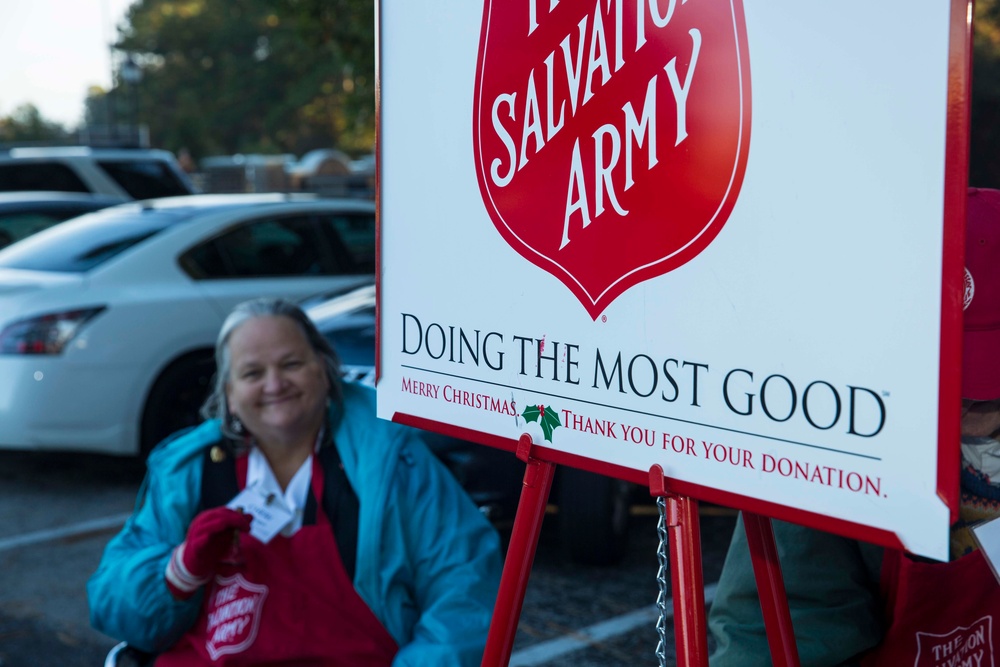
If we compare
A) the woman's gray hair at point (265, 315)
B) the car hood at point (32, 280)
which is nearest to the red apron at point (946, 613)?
the woman's gray hair at point (265, 315)

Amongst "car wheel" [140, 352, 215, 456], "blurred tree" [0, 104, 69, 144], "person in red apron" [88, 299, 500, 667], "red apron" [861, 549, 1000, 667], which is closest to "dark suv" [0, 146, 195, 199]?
"car wheel" [140, 352, 215, 456]

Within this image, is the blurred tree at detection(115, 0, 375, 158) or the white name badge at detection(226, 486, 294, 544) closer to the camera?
the white name badge at detection(226, 486, 294, 544)

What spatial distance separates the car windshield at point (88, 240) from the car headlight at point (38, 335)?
0.41 metres

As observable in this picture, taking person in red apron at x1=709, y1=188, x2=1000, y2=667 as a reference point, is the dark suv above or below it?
above

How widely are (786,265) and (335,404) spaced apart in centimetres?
167

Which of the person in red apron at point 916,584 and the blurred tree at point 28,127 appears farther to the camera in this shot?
the blurred tree at point 28,127

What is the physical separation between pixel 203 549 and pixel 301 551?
9.9 inches

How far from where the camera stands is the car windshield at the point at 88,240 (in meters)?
5.82

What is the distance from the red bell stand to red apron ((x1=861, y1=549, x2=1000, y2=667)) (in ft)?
0.96

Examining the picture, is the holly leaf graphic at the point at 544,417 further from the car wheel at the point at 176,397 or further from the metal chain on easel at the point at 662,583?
the car wheel at the point at 176,397

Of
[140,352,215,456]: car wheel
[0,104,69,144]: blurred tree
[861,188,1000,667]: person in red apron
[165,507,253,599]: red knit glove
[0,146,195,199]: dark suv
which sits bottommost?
[140,352,215,456]: car wheel

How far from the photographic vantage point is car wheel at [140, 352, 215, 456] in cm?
565

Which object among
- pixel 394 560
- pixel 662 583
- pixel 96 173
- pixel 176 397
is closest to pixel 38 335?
pixel 176 397

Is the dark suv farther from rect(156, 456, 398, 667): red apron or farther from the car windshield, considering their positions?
rect(156, 456, 398, 667): red apron
